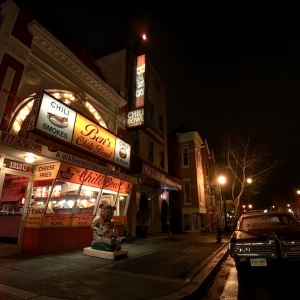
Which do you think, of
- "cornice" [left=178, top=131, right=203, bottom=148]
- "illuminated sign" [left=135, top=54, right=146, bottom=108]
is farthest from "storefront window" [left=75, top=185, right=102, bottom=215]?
"cornice" [left=178, top=131, right=203, bottom=148]

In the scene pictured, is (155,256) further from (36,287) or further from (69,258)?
(36,287)

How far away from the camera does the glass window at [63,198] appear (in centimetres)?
888

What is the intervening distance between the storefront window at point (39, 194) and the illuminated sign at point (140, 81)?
798 centimetres

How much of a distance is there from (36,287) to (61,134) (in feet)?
18.0

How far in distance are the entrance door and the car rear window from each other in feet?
25.3

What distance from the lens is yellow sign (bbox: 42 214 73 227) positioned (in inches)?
320

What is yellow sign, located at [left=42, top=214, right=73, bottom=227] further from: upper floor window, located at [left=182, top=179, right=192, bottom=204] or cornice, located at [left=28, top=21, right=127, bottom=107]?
upper floor window, located at [left=182, top=179, right=192, bottom=204]

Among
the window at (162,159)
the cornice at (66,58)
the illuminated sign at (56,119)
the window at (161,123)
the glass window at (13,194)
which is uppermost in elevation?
the window at (161,123)

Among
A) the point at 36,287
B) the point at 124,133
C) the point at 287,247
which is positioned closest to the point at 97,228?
the point at 36,287

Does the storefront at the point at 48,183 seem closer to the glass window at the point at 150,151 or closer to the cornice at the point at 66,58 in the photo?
the cornice at the point at 66,58

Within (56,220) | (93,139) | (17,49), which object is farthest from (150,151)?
(17,49)

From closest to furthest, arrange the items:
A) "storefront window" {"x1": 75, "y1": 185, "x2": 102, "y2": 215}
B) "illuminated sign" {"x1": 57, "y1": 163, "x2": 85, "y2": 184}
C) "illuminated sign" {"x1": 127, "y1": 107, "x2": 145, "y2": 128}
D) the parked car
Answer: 1. the parked car
2. "illuminated sign" {"x1": 57, "y1": 163, "x2": 85, "y2": 184}
3. "storefront window" {"x1": 75, "y1": 185, "x2": 102, "y2": 215}
4. "illuminated sign" {"x1": 127, "y1": 107, "x2": 145, "y2": 128}

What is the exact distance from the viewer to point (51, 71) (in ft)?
32.4

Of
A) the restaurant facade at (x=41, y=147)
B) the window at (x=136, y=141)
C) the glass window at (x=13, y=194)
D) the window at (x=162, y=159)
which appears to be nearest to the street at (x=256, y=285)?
the restaurant facade at (x=41, y=147)
